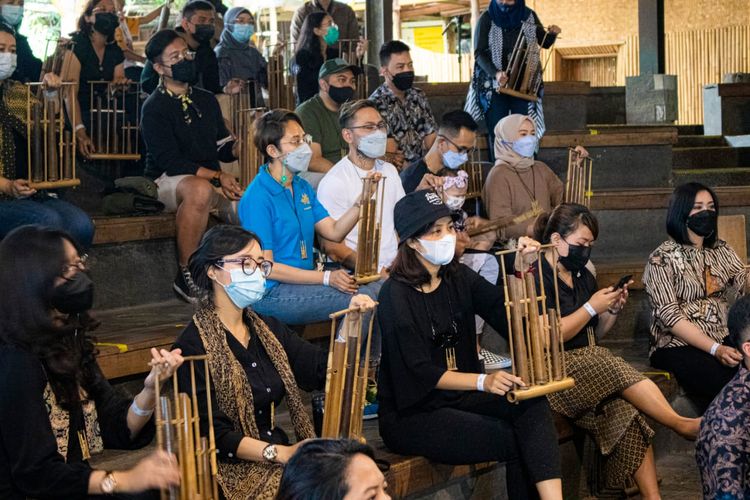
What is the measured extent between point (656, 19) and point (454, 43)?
656 centimetres

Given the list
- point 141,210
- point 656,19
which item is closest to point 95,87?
point 141,210

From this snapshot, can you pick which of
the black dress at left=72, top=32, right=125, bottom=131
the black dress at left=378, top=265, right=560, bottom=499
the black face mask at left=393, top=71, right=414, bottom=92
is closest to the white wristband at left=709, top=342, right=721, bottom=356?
the black dress at left=378, top=265, right=560, bottom=499

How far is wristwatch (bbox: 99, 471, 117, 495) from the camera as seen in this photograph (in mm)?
2994

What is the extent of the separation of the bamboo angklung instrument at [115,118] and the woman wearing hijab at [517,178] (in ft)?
6.48

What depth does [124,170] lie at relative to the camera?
677 cm

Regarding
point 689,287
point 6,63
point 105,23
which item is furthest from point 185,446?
point 105,23

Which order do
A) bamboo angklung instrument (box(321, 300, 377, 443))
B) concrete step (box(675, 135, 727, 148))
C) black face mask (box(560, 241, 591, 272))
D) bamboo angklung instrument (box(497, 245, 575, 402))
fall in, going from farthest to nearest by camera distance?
1. concrete step (box(675, 135, 727, 148))
2. black face mask (box(560, 241, 591, 272))
3. bamboo angklung instrument (box(497, 245, 575, 402))
4. bamboo angklung instrument (box(321, 300, 377, 443))

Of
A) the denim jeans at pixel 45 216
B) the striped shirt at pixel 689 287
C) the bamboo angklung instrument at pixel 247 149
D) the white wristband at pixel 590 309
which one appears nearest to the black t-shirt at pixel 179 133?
the bamboo angklung instrument at pixel 247 149

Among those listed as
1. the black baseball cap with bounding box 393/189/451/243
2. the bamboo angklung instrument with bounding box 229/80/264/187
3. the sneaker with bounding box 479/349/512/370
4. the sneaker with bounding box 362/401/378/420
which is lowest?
the sneaker with bounding box 362/401/378/420

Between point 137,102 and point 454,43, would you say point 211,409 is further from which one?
point 454,43

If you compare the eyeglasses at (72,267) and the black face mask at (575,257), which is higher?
the eyeglasses at (72,267)

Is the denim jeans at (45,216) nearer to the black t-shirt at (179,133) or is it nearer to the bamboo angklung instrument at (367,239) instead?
the black t-shirt at (179,133)

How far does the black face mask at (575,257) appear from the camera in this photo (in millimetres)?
5020

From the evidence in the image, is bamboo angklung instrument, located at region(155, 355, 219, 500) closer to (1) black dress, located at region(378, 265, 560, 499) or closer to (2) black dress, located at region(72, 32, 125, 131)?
(1) black dress, located at region(378, 265, 560, 499)
